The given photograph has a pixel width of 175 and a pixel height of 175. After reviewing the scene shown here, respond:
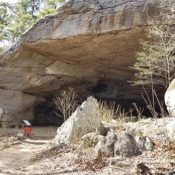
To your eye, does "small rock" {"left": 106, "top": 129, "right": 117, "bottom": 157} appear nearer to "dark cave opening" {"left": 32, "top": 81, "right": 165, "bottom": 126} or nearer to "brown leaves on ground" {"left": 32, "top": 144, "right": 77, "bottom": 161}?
"brown leaves on ground" {"left": 32, "top": 144, "right": 77, "bottom": 161}

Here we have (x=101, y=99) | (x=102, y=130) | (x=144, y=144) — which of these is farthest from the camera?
(x=101, y=99)

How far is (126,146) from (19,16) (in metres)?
20.0

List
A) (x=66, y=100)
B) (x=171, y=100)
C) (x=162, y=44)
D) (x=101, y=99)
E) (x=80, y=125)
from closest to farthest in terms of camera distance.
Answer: (x=80, y=125) < (x=171, y=100) < (x=162, y=44) < (x=66, y=100) < (x=101, y=99)

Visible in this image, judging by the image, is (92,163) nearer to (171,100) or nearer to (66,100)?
(171,100)

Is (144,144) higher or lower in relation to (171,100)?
lower

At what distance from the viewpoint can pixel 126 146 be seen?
260 inches

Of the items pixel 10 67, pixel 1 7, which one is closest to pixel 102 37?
pixel 10 67

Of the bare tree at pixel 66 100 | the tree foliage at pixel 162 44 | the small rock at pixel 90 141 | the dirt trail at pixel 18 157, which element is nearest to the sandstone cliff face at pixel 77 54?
the bare tree at pixel 66 100

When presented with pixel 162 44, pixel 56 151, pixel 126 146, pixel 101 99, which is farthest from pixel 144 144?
pixel 101 99

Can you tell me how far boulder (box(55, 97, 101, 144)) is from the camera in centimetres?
966

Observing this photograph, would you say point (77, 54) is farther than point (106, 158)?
Yes

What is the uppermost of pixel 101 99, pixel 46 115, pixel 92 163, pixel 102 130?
pixel 101 99

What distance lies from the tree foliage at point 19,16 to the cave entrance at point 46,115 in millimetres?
6535

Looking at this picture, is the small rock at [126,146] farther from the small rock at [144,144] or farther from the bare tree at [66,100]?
the bare tree at [66,100]
